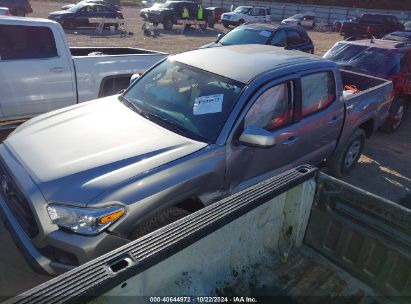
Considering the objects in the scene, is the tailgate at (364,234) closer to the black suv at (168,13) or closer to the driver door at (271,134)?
the driver door at (271,134)

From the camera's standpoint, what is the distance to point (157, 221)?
2.95 m

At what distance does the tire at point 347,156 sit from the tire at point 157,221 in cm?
285

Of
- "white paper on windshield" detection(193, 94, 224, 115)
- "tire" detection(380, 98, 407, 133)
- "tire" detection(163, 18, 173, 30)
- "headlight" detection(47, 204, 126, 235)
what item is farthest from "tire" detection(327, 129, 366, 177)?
"tire" detection(163, 18, 173, 30)

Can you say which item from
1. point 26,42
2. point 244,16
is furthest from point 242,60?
point 244,16

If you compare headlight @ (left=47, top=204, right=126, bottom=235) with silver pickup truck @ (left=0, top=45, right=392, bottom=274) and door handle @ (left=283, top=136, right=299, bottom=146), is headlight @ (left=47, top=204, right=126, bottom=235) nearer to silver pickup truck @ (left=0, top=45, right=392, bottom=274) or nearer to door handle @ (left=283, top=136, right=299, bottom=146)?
silver pickup truck @ (left=0, top=45, right=392, bottom=274)

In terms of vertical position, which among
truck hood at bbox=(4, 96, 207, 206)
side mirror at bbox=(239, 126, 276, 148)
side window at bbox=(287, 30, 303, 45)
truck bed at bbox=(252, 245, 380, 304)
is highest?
side mirror at bbox=(239, 126, 276, 148)

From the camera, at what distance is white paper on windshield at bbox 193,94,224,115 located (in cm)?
336

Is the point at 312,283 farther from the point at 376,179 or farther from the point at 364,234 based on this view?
the point at 376,179

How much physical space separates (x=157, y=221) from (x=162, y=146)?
0.62 meters

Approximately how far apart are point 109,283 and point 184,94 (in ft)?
7.74

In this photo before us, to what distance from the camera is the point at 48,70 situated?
534 centimetres

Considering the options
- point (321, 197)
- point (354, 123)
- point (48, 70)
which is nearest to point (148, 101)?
point (321, 197)

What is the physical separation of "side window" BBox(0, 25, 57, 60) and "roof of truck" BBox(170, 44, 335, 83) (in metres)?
2.39

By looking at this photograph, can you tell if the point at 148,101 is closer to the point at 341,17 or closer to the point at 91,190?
the point at 91,190
